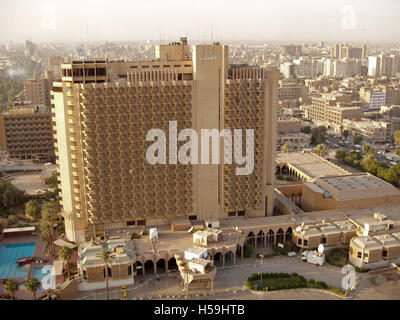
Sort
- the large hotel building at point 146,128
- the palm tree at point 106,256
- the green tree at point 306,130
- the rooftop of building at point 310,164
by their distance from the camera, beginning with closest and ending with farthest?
the palm tree at point 106,256, the large hotel building at point 146,128, the rooftop of building at point 310,164, the green tree at point 306,130

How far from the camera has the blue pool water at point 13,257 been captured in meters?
26.3

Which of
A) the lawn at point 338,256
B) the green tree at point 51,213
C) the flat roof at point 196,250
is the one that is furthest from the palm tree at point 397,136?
the green tree at point 51,213

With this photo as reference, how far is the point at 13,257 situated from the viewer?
93.5ft

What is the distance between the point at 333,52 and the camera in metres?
129

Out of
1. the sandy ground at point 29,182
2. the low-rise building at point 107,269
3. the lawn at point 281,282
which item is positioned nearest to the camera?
the lawn at point 281,282

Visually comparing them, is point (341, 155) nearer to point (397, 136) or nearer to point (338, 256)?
point (397, 136)

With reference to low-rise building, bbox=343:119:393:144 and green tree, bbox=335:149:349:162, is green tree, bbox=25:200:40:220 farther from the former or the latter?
low-rise building, bbox=343:119:393:144

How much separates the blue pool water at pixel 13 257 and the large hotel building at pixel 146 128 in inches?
124

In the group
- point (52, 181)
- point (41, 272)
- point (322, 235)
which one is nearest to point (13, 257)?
point (41, 272)

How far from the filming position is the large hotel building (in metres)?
27.0

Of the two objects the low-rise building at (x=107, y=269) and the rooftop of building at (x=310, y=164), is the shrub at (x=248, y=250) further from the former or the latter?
the rooftop of building at (x=310, y=164)
